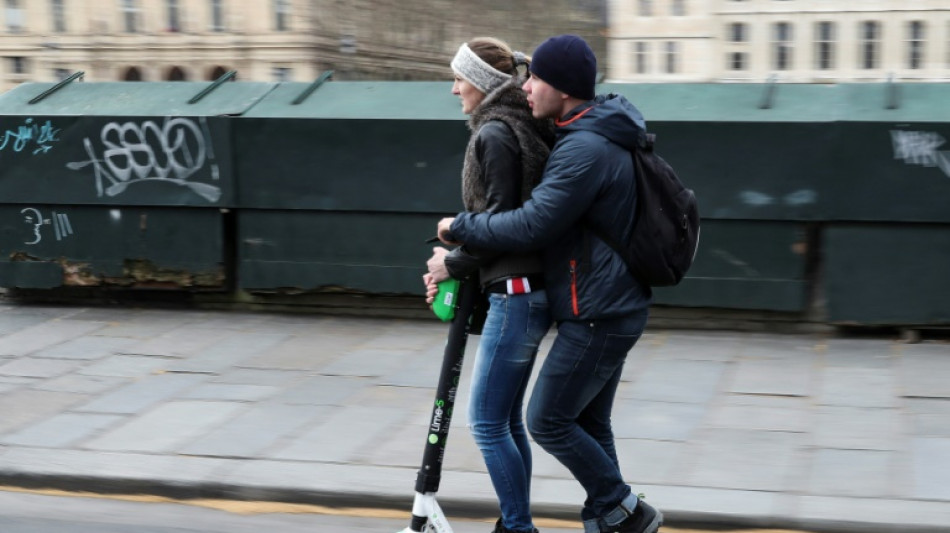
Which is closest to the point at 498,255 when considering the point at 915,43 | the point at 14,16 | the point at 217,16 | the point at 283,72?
the point at 283,72

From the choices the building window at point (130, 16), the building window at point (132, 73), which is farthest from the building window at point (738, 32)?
the building window at point (132, 73)

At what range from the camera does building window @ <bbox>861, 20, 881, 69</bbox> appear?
10206 centimetres

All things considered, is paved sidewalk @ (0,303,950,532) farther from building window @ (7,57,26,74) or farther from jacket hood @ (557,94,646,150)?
building window @ (7,57,26,74)

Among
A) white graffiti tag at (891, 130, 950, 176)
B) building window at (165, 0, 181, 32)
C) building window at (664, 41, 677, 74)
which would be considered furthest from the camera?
building window at (664, 41, 677, 74)

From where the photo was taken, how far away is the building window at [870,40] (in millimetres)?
102062

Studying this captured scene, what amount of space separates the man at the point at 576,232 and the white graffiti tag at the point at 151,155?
4516 millimetres

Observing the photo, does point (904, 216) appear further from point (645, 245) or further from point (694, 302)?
point (645, 245)

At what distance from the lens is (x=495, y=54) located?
3.81m

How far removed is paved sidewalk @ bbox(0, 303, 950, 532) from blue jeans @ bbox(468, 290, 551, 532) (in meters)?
0.70

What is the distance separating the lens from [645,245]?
12.0ft

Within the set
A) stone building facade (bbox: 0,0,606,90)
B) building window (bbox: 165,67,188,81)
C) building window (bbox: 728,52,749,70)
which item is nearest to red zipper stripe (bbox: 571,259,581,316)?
stone building facade (bbox: 0,0,606,90)

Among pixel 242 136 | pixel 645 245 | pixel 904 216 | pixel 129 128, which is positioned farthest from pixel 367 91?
pixel 645 245

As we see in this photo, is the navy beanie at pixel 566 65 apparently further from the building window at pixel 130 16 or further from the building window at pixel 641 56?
the building window at pixel 641 56

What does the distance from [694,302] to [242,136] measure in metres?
3.07
